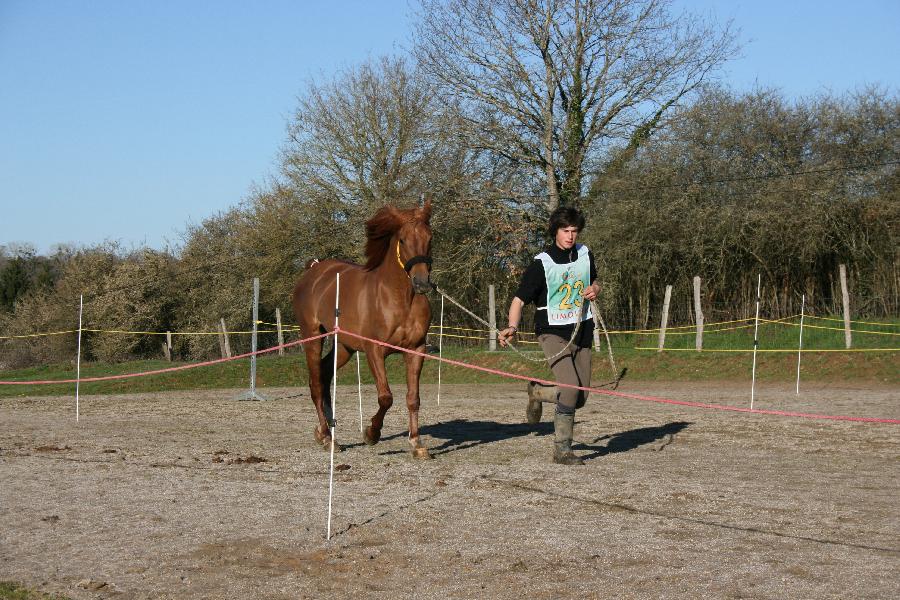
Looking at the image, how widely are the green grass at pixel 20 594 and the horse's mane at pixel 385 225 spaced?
17.3 feet

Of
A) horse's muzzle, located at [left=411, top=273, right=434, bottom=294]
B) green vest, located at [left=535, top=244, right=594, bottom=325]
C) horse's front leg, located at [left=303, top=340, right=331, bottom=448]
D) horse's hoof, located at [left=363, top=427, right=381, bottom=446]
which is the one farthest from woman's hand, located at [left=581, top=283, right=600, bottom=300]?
horse's front leg, located at [left=303, top=340, right=331, bottom=448]

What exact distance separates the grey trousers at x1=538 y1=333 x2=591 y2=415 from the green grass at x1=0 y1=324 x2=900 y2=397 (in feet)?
39.5

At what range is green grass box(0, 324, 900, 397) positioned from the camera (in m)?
21.1

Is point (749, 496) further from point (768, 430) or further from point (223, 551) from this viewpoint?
point (768, 430)

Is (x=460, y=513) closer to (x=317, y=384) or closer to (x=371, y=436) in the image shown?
(x=371, y=436)

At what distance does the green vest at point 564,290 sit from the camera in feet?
27.7

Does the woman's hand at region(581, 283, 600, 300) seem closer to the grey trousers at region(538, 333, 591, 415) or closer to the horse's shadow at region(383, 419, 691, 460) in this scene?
the grey trousers at region(538, 333, 591, 415)

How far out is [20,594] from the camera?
14.9 ft

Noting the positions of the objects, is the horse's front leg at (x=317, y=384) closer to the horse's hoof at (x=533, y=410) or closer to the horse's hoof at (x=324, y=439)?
the horse's hoof at (x=324, y=439)

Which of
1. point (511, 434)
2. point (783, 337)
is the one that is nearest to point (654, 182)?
point (783, 337)

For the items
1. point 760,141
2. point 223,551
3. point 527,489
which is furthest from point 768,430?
point 760,141

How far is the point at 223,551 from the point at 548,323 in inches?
157

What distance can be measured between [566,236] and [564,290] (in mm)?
491

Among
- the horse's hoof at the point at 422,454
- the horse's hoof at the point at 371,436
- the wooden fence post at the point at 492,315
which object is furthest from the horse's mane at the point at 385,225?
the wooden fence post at the point at 492,315
